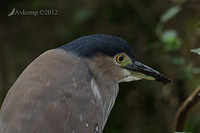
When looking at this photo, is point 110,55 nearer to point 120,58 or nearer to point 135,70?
point 120,58

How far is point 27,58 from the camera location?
491cm

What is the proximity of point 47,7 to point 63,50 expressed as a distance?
248 centimetres

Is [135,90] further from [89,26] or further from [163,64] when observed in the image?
[89,26]

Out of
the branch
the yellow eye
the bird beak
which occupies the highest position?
the yellow eye

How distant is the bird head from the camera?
233cm

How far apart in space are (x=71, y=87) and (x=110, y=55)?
0.40m

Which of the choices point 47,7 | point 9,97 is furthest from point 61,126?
point 47,7

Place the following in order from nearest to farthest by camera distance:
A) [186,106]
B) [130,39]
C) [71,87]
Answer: [71,87], [186,106], [130,39]

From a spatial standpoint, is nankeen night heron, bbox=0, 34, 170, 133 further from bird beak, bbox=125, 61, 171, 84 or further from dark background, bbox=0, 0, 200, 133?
dark background, bbox=0, 0, 200, 133

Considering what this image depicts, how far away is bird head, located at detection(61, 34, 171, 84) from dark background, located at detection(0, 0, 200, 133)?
0.92m

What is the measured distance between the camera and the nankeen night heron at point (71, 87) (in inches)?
75.5

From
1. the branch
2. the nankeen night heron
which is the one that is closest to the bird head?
the nankeen night heron

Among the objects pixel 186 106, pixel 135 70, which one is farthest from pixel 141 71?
pixel 186 106

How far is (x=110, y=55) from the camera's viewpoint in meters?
2.39
